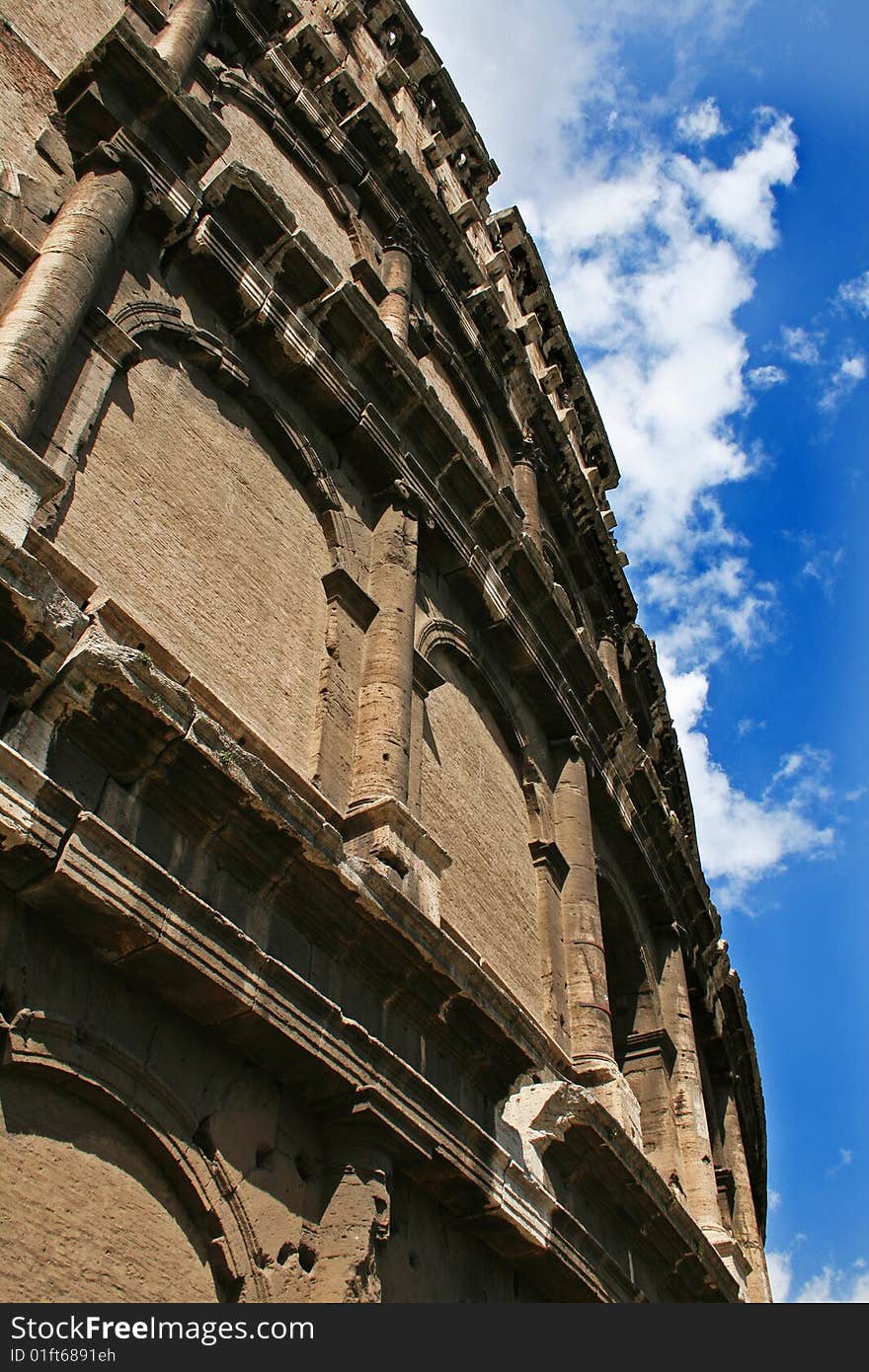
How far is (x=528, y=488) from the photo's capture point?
1647 cm

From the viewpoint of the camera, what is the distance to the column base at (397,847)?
7637 millimetres

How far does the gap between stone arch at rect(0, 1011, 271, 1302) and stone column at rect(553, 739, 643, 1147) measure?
5.05 m

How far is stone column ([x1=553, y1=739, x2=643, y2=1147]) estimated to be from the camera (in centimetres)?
1009

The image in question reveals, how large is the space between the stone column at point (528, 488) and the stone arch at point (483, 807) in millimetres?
4339

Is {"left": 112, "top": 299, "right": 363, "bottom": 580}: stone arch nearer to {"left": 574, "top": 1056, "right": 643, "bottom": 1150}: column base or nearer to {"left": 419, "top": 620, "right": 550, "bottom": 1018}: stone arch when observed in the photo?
{"left": 419, "top": 620, "right": 550, "bottom": 1018}: stone arch

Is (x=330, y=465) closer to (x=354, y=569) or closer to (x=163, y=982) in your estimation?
(x=354, y=569)

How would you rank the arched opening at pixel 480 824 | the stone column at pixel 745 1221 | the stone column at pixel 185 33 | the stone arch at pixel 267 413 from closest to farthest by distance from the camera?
the stone arch at pixel 267 413 → the arched opening at pixel 480 824 → the stone column at pixel 185 33 → the stone column at pixel 745 1221

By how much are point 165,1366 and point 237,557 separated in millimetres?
5173

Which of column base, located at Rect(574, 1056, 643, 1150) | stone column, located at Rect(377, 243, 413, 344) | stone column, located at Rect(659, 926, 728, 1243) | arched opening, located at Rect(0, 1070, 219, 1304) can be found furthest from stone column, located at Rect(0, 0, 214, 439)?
stone column, located at Rect(659, 926, 728, 1243)

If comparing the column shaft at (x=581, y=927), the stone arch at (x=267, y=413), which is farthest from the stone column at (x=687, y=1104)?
the stone arch at (x=267, y=413)

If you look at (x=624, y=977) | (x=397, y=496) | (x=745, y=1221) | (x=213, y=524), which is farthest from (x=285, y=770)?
(x=745, y=1221)

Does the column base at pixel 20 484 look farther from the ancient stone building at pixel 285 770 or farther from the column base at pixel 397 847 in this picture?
the column base at pixel 397 847

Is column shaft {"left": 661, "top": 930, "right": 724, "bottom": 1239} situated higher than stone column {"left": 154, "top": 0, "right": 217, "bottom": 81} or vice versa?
stone column {"left": 154, "top": 0, "right": 217, "bottom": 81}

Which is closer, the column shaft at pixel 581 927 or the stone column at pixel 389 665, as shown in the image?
the stone column at pixel 389 665
